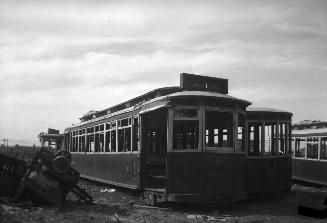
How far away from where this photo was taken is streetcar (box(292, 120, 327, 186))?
14.2 meters

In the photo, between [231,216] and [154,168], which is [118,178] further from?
[231,216]

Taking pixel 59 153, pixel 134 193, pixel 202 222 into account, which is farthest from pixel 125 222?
pixel 134 193

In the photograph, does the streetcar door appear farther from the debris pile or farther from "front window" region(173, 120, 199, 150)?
the debris pile

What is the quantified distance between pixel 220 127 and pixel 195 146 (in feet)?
3.77

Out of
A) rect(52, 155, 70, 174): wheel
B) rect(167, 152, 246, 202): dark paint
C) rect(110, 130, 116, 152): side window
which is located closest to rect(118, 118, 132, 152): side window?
rect(110, 130, 116, 152): side window

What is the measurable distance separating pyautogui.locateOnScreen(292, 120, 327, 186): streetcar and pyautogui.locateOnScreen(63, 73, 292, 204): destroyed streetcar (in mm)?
2732

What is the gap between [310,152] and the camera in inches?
595

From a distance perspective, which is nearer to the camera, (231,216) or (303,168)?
(231,216)

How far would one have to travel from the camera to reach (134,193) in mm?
12406

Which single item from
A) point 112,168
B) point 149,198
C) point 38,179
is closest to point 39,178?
point 38,179

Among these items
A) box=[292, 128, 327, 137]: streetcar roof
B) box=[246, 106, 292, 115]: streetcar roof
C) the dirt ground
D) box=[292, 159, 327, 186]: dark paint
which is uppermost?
box=[246, 106, 292, 115]: streetcar roof

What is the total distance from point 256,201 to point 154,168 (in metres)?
3.15

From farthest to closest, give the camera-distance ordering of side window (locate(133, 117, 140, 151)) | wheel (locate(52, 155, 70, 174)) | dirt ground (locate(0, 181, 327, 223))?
side window (locate(133, 117, 140, 151))
wheel (locate(52, 155, 70, 174))
dirt ground (locate(0, 181, 327, 223))

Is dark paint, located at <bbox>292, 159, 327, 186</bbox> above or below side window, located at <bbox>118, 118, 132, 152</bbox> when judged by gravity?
below
